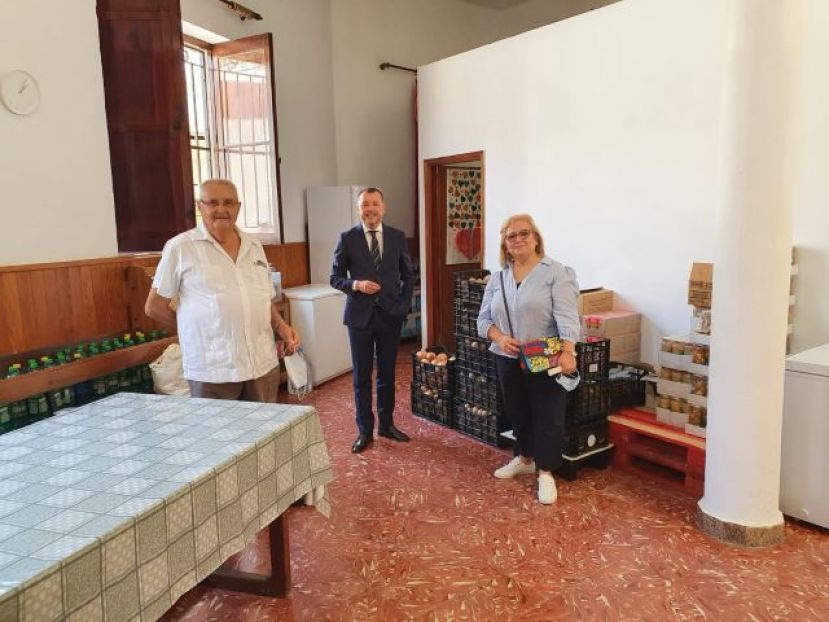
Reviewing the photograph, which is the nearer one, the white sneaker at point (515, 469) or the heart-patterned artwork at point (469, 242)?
the white sneaker at point (515, 469)

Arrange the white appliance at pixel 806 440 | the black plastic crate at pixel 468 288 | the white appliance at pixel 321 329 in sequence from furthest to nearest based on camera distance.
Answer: the white appliance at pixel 321 329, the black plastic crate at pixel 468 288, the white appliance at pixel 806 440

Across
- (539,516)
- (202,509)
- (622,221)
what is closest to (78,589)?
(202,509)

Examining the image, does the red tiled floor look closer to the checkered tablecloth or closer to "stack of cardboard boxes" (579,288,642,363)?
the checkered tablecloth

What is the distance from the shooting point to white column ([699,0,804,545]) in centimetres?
246

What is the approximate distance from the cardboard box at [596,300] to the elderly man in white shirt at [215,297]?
2199 millimetres

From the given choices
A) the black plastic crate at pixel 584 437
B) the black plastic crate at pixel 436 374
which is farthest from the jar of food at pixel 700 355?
the black plastic crate at pixel 436 374

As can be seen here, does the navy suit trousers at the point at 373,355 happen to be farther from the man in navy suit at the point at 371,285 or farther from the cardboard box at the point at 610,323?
the cardboard box at the point at 610,323

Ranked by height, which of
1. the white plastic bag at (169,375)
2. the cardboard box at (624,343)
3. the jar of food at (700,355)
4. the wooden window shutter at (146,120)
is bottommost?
the white plastic bag at (169,375)

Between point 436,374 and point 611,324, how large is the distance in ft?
4.04

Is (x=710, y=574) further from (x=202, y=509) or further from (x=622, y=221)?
(x=622, y=221)

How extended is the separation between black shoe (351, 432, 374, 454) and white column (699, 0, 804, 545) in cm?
199

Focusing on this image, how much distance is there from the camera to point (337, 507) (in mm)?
3158

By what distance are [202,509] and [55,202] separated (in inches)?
114

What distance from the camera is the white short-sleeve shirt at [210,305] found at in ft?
8.56
